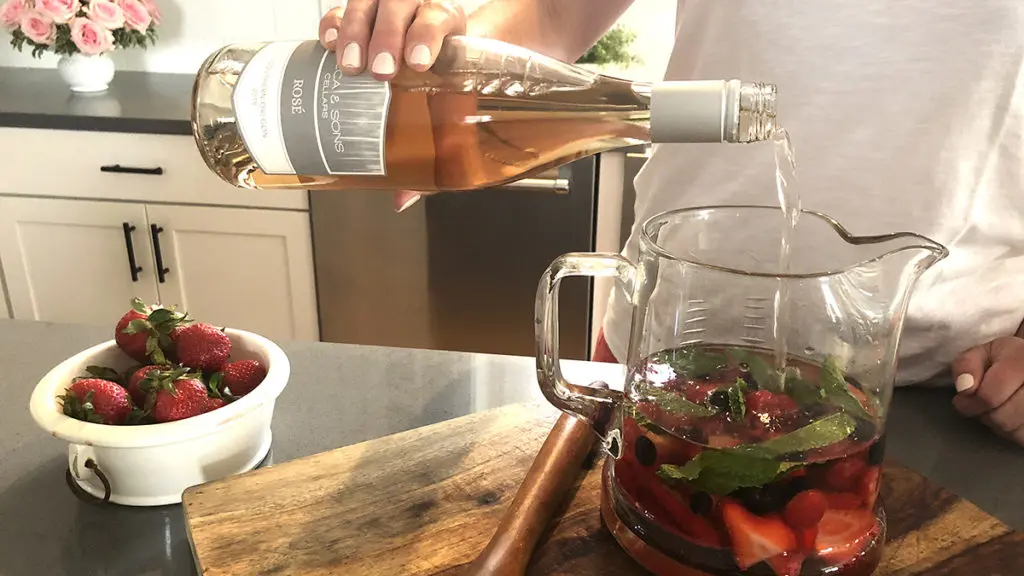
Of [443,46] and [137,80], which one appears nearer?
[443,46]

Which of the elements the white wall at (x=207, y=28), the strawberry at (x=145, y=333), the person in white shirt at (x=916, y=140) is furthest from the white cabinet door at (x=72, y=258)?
the person in white shirt at (x=916, y=140)

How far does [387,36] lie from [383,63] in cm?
2

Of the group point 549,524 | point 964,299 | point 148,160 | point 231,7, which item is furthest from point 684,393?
point 231,7

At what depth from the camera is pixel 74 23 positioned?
6.15 ft

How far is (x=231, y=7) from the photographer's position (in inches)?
83.9

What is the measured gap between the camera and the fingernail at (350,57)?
57cm

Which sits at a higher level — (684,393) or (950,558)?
(684,393)

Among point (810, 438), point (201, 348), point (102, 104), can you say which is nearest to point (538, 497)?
point (810, 438)

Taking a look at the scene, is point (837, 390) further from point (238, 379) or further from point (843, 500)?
point (238, 379)

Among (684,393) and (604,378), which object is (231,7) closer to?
(604,378)

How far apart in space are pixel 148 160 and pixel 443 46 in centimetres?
135

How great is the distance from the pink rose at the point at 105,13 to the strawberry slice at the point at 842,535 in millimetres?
1878

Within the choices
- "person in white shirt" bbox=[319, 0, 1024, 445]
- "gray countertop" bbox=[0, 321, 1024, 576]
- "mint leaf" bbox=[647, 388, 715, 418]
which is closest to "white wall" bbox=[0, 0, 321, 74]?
"gray countertop" bbox=[0, 321, 1024, 576]

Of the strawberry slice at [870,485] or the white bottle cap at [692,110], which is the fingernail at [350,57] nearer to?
the white bottle cap at [692,110]
